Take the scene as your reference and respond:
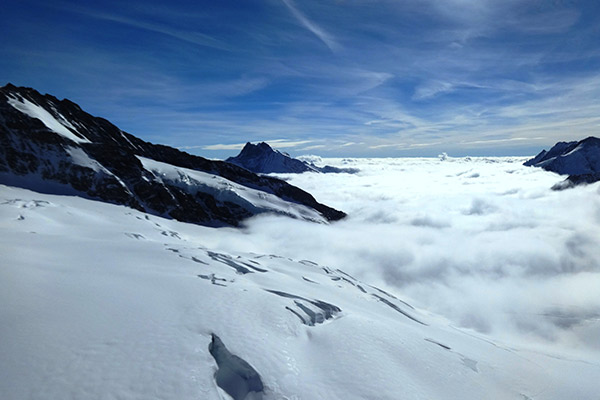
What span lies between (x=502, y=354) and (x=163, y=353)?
2839 cm

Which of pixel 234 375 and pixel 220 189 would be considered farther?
pixel 220 189

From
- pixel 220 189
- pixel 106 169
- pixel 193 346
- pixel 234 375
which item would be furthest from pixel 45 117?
pixel 234 375

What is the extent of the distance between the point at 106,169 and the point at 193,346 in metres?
102

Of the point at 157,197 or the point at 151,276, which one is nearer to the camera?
the point at 151,276

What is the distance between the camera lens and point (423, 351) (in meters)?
18.2

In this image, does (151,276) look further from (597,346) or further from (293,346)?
(597,346)

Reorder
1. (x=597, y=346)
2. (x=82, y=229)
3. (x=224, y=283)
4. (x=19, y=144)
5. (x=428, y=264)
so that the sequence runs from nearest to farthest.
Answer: (x=224, y=283)
(x=82, y=229)
(x=19, y=144)
(x=597, y=346)
(x=428, y=264)

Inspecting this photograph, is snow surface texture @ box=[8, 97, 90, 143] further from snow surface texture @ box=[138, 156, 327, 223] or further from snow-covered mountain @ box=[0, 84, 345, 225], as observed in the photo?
snow surface texture @ box=[138, 156, 327, 223]

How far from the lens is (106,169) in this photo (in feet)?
306

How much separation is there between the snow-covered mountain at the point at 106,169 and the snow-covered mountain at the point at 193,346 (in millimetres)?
71587

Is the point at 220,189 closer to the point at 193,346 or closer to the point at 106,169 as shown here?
the point at 106,169

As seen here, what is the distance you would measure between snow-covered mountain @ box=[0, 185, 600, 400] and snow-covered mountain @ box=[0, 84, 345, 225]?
71.6 m

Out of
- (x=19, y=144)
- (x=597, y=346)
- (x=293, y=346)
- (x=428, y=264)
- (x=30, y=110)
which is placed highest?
(x=30, y=110)

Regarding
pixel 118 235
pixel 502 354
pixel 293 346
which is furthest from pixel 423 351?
pixel 118 235
